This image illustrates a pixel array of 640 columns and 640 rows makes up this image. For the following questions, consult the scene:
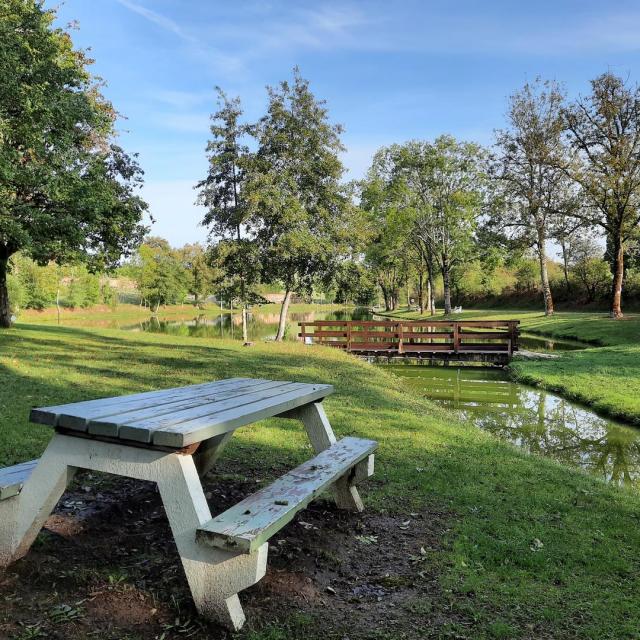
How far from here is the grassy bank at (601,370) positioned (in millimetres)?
10843

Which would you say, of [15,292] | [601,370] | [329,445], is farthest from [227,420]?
[15,292]

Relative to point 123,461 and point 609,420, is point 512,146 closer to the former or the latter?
point 609,420

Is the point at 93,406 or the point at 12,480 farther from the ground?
the point at 93,406

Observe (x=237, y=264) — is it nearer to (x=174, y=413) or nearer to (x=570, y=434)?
(x=570, y=434)

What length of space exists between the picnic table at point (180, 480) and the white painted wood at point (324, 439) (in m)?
0.61

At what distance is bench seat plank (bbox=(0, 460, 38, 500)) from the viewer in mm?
2479

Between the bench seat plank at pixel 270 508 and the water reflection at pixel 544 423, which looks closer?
the bench seat plank at pixel 270 508

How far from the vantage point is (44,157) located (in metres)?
12.8

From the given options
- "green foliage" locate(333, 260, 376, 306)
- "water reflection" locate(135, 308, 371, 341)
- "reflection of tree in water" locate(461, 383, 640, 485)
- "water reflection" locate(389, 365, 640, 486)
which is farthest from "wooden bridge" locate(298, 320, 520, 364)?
"reflection of tree in water" locate(461, 383, 640, 485)

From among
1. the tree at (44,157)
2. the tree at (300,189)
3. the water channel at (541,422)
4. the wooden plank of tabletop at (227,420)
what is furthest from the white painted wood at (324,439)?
the tree at (300,189)

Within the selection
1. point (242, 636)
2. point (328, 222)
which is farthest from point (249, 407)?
point (328, 222)

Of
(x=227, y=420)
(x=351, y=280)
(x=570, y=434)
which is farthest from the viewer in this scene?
(x=351, y=280)

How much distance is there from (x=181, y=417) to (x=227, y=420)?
0.24 m

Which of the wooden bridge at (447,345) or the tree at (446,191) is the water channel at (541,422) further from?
the tree at (446,191)
